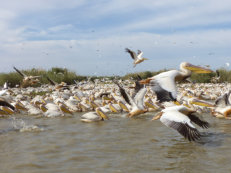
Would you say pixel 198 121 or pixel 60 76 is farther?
pixel 60 76

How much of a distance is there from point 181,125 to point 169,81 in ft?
2.75

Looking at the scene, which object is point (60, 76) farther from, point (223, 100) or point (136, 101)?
point (223, 100)

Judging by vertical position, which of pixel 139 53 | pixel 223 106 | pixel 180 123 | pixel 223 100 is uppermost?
pixel 139 53

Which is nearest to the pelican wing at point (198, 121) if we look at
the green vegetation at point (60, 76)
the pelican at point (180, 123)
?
the pelican at point (180, 123)

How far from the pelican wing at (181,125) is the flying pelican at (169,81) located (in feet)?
1.16

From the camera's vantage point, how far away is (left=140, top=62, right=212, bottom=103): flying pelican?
14.8 ft

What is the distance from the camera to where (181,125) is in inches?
158

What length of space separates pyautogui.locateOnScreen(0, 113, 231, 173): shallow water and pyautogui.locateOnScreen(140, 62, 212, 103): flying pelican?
700mm

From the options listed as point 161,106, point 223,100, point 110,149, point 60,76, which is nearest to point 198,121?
point 110,149

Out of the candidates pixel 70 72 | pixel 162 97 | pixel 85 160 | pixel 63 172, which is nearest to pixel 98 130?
pixel 162 97

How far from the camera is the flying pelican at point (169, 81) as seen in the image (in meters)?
4.50

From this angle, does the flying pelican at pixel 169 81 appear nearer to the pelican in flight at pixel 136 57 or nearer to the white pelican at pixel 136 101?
the white pelican at pixel 136 101

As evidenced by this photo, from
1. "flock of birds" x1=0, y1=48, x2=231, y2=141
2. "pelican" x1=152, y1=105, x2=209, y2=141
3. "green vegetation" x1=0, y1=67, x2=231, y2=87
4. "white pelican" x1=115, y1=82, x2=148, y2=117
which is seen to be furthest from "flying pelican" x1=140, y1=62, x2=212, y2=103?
"green vegetation" x1=0, y1=67, x2=231, y2=87

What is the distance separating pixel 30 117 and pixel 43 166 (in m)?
4.15
